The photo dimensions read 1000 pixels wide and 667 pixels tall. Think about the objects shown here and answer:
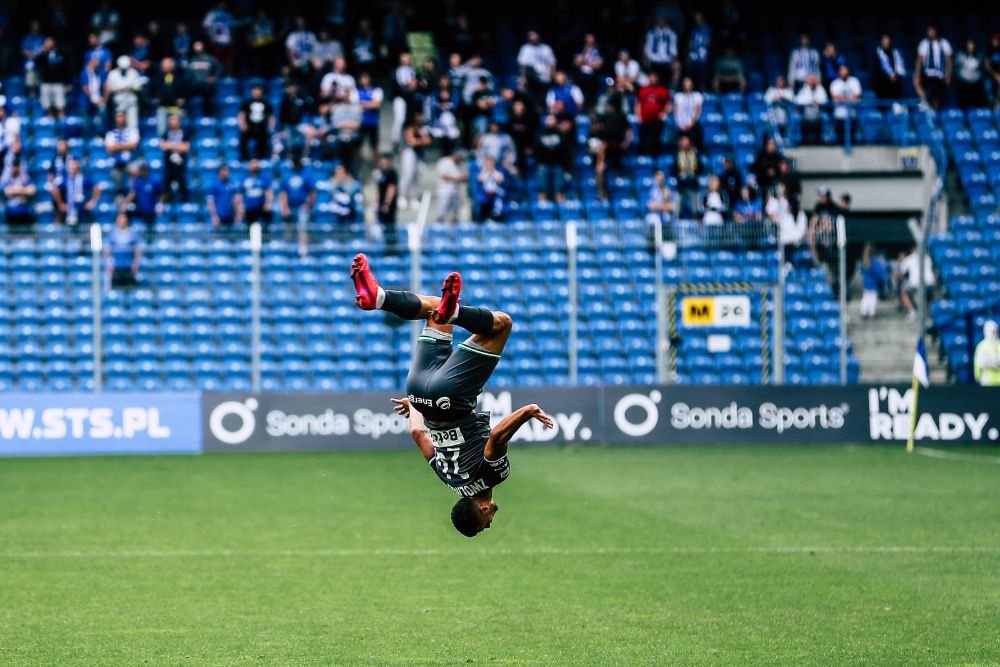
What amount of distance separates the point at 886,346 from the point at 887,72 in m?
7.33

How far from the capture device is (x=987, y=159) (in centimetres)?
3219

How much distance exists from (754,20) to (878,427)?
45.5ft

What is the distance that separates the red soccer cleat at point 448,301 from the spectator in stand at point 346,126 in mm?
20992

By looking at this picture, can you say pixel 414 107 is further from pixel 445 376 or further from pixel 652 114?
pixel 445 376

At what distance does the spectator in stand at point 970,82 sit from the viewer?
33.2 meters

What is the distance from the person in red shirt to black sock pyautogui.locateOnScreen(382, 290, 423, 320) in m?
22.1

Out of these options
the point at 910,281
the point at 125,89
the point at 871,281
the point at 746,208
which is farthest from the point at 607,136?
the point at 125,89

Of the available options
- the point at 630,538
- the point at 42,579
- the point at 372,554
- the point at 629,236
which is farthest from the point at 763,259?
the point at 42,579

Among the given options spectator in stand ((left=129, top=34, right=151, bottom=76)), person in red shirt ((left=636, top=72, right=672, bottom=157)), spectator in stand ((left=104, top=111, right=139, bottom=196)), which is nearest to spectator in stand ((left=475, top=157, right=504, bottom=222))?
person in red shirt ((left=636, top=72, right=672, bottom=157))

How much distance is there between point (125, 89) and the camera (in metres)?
30.5

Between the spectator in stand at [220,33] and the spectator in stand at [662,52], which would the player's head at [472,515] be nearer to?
the spectator in stand at [662,52]

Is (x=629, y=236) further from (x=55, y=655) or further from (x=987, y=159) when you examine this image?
(x=55, y=655)

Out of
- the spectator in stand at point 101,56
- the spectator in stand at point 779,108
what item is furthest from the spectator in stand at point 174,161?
the spectator in stand at point 779,108

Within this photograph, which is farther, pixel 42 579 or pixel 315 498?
pixel 315 498
